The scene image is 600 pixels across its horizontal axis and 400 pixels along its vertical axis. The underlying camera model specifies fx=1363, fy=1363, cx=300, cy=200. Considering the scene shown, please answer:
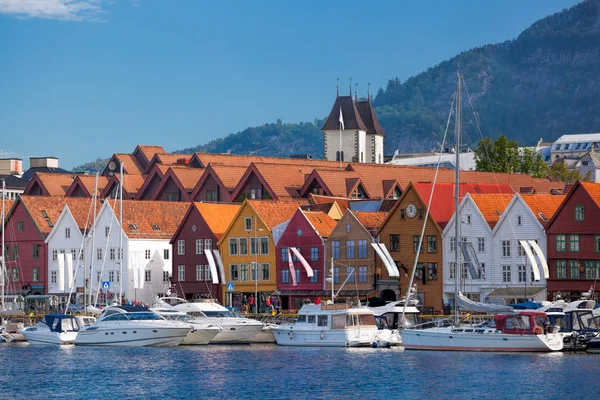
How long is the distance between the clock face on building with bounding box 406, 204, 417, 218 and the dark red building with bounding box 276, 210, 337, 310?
8147 millimetres

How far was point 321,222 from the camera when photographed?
112m

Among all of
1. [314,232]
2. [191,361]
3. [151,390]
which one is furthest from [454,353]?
[314,232]

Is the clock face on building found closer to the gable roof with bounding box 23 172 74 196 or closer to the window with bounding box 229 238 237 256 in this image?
the window with bounding box 229 238 237 256

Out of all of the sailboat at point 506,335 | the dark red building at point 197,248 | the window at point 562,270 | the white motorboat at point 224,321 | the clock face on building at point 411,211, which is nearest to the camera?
the sailboat at point 506,335

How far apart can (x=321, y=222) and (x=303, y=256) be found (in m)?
3.54

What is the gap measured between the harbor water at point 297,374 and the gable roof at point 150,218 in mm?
36969

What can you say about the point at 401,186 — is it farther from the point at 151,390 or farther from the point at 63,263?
the point at 151,390

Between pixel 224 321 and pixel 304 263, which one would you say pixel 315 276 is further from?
pixel 224 321

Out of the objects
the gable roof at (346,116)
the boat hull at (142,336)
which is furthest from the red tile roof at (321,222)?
the gable roof at (346,116)

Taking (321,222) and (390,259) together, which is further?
(321,222)

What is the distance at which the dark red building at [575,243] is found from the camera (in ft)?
314

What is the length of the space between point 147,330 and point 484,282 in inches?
1072

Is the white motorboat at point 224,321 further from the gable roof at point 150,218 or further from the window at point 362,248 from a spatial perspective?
the gable roof at point 150,218

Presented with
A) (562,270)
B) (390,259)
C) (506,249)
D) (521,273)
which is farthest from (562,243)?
(390,259)
